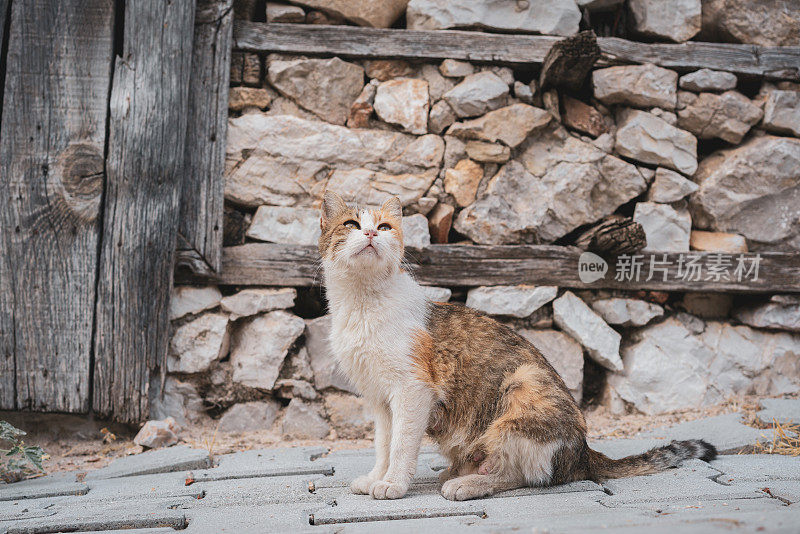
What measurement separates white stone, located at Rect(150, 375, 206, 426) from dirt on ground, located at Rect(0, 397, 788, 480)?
0.10 m

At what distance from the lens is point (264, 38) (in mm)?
4562

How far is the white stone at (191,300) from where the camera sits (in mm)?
4410

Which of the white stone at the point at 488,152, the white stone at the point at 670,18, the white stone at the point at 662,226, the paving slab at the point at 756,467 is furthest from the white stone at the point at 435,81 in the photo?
the paving slab at the point at 756,467

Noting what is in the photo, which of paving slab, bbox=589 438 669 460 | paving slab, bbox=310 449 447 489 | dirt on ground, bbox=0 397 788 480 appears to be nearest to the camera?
paving slab, bbox=310 449 447 489

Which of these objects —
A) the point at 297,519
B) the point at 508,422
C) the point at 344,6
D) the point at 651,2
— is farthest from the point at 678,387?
the point at 344,6

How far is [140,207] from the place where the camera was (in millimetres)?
4246

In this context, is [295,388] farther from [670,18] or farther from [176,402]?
[670,18]

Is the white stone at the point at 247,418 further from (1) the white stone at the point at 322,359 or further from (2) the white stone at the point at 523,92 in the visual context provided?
(2) the white stone at the point at 523,92

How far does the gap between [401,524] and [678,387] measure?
323cm

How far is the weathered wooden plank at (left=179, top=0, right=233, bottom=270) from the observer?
4410 millimetres

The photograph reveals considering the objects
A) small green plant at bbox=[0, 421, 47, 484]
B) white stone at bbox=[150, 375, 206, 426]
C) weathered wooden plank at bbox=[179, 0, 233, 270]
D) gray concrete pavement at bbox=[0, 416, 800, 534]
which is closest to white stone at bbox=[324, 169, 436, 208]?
weathered wooden plank at bbox=[179, 0, 233, 270]

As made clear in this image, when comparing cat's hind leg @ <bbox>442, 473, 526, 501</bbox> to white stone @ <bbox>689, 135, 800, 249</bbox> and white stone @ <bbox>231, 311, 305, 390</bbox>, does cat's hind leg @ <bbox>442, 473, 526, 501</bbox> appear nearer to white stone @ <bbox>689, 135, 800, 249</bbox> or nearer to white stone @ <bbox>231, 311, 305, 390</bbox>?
white stone @ <bbox>231, 311, 305, 390</bbox>

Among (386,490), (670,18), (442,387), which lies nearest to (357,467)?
(386,490)

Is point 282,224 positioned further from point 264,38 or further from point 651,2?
point 651,2
